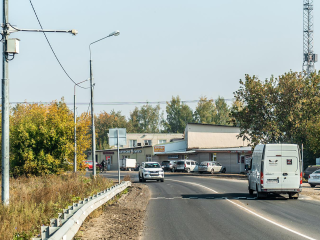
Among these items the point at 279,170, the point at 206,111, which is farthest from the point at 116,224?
the point at 206,111

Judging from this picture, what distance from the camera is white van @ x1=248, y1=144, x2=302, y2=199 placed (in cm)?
2069

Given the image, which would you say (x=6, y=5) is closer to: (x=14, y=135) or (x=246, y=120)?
(x=14, y=135)

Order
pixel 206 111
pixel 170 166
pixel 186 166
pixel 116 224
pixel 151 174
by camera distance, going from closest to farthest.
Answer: pixel 116 224 < pixel 151 174 < pixel 186 166 < pixel 170 166 < pixel 206 111

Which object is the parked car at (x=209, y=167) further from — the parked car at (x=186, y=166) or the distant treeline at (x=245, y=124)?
the distant treeline at (x=245, y=124)

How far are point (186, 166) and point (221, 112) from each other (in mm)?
54268

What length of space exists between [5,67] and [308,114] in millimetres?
40016

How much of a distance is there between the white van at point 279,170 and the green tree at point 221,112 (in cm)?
9503

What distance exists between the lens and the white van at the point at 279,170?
20.7 meters

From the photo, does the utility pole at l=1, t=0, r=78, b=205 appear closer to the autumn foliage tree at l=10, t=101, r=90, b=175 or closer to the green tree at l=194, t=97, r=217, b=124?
the autumn foliage tree at l=10, t=101, r=90, b=175

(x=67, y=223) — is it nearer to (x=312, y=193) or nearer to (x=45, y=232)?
(x=45, y=232)

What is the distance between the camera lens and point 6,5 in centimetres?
1277

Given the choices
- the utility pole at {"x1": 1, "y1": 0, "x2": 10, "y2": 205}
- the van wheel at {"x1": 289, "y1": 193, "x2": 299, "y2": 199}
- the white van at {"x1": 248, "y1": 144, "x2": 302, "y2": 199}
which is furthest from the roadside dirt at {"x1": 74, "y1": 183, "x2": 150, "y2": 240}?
the van wheel at {"x1": 289, "y1": 193, "x2": 299, "y2": 199}

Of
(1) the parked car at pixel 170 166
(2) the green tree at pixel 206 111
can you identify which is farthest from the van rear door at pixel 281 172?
(2) the green tree at pixel 206 111

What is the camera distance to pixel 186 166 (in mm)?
64312
